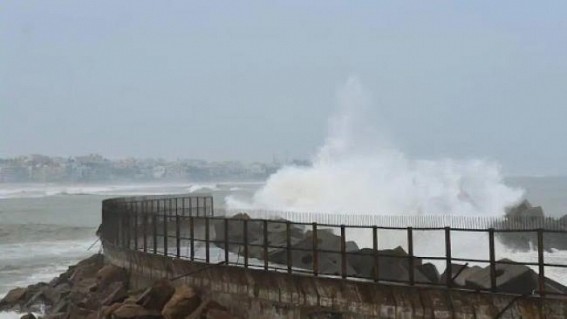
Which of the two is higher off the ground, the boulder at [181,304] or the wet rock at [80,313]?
the boulder at [181,304]

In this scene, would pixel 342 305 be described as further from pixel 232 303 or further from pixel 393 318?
pixel 232 303

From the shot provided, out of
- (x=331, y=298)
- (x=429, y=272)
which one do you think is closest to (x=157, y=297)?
(x=331, y=298)

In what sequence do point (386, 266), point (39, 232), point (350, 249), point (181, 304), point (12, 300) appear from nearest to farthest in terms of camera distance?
point (386, 266)
point (181, 304)
point (350, 249)
point (12, 300)
point (39, 232)

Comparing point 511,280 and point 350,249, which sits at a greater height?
point 511,280

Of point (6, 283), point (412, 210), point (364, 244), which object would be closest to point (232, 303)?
point (364, 244)

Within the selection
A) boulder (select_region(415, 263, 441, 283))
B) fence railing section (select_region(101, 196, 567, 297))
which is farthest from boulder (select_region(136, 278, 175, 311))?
boulder (select_region(415, 263, 441, 283))

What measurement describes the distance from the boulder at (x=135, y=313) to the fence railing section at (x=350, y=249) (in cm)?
194

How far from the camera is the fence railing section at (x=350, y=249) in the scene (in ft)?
40.0

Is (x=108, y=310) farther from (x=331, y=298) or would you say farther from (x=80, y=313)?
(x=331, y=298)

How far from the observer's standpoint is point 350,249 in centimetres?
1886

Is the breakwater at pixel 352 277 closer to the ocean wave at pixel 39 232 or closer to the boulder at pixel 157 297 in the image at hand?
the boulder at pixel 157 297

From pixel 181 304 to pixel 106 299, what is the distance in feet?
12.7

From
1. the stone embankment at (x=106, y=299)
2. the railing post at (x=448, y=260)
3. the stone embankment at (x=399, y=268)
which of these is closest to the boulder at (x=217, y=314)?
the stone embankment at (x=106, y=299)

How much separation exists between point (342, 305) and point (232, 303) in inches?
122
